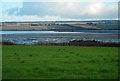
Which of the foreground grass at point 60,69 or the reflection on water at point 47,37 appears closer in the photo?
the foreground grass at point 60,69

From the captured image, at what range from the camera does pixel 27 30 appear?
235ft

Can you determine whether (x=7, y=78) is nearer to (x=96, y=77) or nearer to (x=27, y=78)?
(x=27, y=78)

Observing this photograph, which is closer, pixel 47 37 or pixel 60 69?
pixel 60 69

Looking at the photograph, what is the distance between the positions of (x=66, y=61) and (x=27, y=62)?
7.47 feet

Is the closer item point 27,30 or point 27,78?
point 27,78

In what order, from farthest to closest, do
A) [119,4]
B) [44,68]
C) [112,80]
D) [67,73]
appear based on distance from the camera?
[119,4], [44,68], [67,73], [112,80]

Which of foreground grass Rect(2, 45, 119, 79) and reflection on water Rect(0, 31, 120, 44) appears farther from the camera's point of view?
reflection on water Rect(0, 31, 120, 44)

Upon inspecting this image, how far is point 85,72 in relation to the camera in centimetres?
1501

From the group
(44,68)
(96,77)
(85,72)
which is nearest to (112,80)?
(96,77)

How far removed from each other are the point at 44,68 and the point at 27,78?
2430 mm

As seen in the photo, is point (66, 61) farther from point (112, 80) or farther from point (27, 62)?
point (112, 80)

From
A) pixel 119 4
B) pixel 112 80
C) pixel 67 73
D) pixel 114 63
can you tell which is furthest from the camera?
pixel 119 4

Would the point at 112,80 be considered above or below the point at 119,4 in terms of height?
below

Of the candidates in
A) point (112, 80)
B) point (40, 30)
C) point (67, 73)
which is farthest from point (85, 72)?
point (40, 30)
